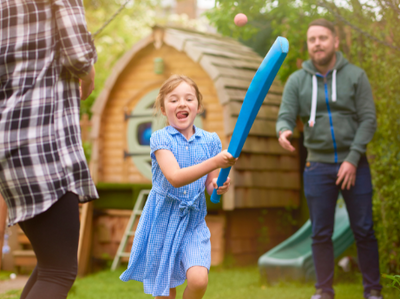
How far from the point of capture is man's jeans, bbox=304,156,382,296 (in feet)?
11.3

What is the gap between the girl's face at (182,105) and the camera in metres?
2.50

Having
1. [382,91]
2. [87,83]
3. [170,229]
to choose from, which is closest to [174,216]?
[170,229]

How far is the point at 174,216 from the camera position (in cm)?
249

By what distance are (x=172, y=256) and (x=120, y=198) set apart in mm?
4246

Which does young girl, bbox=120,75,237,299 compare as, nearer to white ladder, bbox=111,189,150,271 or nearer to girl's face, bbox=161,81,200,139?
girl's face, bbox=161,81,200,139

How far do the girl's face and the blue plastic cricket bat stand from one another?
57 cm

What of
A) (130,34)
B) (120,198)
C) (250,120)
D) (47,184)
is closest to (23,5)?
(47,184)

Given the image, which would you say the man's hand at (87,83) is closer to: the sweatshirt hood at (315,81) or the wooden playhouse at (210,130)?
the sweatshirt hood at (315,81)

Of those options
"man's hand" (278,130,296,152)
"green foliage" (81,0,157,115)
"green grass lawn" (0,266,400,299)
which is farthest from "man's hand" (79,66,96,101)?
"green foliage" (81,0,157,115)

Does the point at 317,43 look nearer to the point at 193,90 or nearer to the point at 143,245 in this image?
the point at 193,90

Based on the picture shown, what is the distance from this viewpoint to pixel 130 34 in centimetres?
1748

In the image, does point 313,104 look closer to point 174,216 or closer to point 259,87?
point 174,216

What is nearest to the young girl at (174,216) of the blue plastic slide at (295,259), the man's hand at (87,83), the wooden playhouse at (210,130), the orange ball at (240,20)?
the man's hand at (87,83)

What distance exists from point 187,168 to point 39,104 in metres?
0.67
